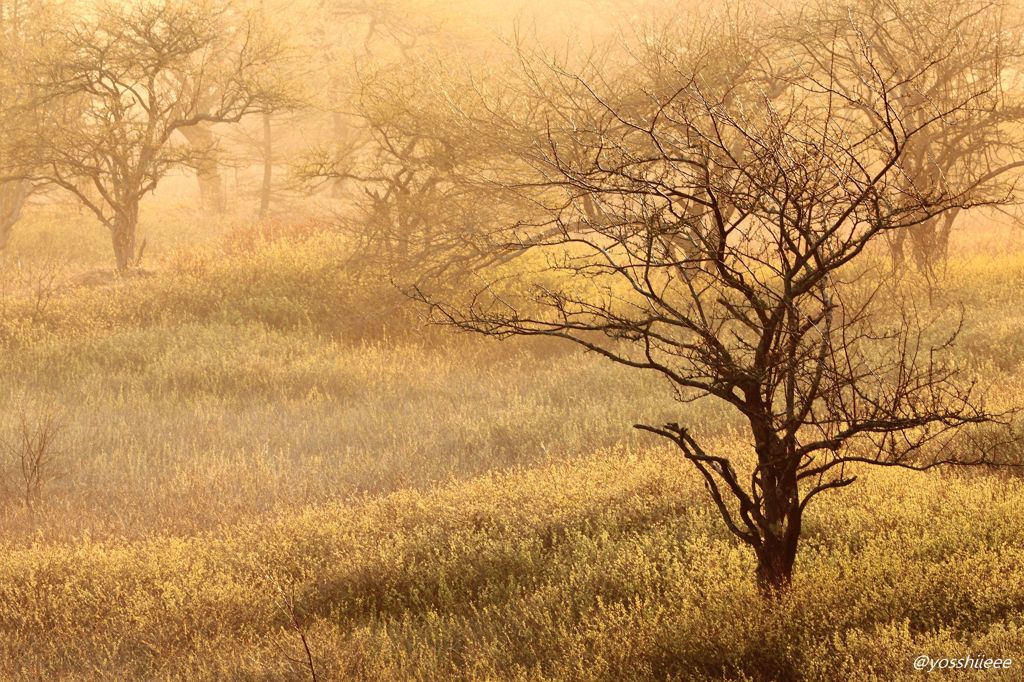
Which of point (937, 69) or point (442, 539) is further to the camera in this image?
point (937, 69)

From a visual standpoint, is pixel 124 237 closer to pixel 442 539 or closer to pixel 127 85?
pixel 127 85

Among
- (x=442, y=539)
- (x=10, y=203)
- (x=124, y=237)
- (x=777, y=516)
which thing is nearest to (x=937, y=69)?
(x=442, y=539)

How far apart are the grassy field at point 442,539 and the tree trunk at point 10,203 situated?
11367mm

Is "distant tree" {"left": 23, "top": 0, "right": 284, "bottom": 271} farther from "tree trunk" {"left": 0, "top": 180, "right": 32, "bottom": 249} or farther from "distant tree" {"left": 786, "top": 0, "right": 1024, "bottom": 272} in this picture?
"distant tree" {"left": 786, "top": 0, "right": 1024, "bottom": 272}

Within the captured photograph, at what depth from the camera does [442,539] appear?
598 centimetres

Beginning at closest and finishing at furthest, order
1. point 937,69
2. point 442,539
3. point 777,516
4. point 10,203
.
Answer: point 777,516, point 442,539, point 937,69, point 10,203

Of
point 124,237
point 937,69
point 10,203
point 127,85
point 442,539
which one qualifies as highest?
point 127,85

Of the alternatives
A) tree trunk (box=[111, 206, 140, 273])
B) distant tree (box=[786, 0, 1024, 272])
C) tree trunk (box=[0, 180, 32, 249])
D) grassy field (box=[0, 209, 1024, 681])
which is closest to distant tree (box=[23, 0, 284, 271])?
tree trunk (box=[111, 206, 140, 273])

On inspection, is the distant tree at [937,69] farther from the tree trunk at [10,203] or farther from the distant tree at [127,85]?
the tree trunk at [10,203]

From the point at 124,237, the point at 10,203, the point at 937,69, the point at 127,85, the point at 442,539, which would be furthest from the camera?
the point at 10,203

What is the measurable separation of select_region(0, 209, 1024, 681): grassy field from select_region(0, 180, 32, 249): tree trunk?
448 inches

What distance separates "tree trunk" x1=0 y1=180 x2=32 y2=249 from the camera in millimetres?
22406

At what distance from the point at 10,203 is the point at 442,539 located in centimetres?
2122

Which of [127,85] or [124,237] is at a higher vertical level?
[127,85]
